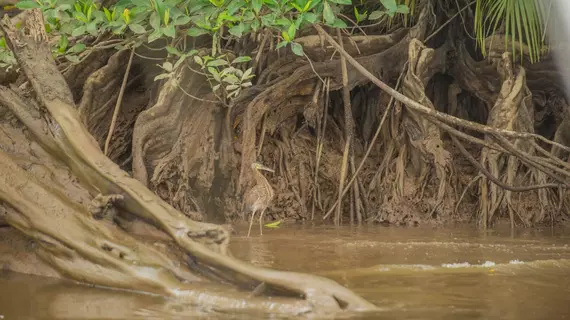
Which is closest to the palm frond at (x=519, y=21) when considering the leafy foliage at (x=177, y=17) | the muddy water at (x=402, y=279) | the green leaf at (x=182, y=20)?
the leafy foliage at (x=177, y=17)

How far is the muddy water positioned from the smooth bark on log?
15cm

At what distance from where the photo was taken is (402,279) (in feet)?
11.9

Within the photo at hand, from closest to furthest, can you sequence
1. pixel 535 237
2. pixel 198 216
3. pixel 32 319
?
pixel 32 319 → pixel 535 237 → pixel 198 216

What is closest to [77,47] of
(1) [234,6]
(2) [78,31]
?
(2) [78,31]

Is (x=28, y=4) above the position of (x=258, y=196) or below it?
above

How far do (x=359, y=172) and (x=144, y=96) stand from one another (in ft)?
7.06

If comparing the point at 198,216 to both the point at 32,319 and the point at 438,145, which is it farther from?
the point at 32,319

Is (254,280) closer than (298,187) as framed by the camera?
Yes

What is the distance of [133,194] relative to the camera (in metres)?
3.89

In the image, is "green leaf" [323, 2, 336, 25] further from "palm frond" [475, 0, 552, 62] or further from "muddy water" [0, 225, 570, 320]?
"palm frond" [475, 0, 552, 62]

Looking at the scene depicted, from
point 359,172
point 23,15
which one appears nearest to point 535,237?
point 359,172

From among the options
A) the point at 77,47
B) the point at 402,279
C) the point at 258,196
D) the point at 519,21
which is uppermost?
the point at 519,21

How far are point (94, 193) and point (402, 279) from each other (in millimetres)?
1740

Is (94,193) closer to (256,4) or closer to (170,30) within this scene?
(170,30)
